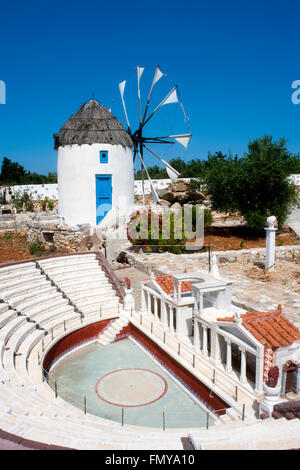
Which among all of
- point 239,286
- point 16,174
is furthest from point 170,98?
point 16,174

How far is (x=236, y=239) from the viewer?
27.7 m

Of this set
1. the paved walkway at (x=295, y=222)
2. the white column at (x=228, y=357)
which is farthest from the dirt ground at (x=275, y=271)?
the paved walkway at (x=295, y=222)

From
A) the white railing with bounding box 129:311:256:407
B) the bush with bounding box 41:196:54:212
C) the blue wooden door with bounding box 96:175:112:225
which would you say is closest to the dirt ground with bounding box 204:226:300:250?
the blue wooden door with bounding box 96:175:112:225

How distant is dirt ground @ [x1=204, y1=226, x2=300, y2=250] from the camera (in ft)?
84.8

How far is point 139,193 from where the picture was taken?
138 feet

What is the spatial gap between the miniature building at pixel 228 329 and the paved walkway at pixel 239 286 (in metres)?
2.51

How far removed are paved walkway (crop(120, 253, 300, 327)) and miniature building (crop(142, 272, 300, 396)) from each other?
8.24 ft

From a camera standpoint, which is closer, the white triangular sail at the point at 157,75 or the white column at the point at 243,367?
the white column at the point at 243,367

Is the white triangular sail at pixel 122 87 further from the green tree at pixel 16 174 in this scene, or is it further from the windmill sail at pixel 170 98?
the green tree at pixel 16 174

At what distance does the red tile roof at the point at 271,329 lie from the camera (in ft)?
29.0

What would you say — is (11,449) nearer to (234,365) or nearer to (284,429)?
(284,429)

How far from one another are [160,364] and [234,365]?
2442mm

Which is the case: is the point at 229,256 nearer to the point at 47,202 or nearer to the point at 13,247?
the point at 13,247

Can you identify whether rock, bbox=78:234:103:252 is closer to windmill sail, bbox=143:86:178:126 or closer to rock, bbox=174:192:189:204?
windmill sail, bbox=143:86:178:126
